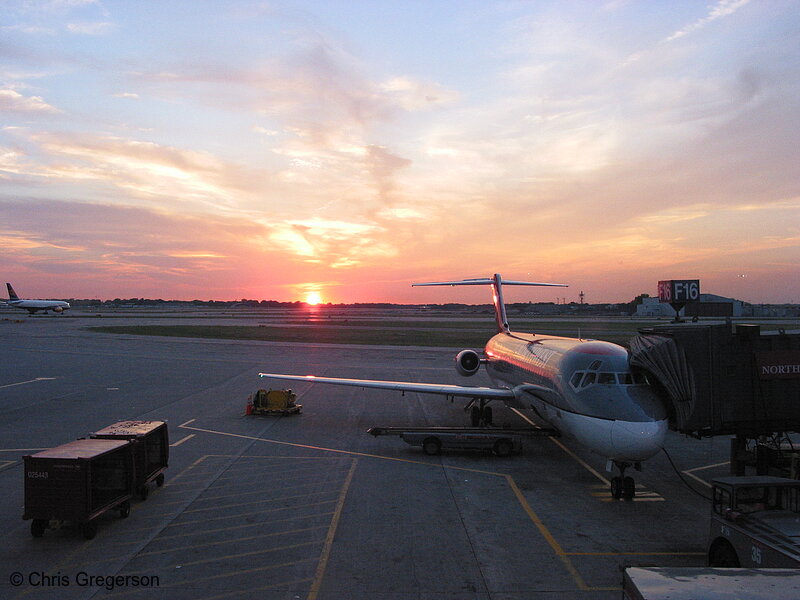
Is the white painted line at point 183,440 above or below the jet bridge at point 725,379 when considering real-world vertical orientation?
below

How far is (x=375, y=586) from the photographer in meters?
9.24

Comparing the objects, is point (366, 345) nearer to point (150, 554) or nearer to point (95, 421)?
point (95, 421)

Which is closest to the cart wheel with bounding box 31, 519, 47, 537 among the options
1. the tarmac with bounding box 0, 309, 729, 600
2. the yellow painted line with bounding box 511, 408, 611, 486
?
the tarmac with bounding box 0, 309, 729, 600

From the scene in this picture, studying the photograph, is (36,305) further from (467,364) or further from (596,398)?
(596,398)

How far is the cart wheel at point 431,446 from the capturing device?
1830cm

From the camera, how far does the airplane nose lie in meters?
12.6

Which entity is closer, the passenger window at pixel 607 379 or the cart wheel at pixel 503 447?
the passenger window at pixel 607 379

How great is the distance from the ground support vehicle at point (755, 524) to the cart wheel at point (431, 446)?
9.75 meters

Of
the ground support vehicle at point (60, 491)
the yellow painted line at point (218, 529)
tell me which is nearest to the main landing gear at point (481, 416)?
the yellow painted line at point (218, 529)

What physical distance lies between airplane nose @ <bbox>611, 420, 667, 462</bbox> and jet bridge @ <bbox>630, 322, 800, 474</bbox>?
686 millimetres

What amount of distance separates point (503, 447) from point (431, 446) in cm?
237

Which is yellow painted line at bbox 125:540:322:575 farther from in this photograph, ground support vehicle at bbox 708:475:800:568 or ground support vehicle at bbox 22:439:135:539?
ground support vehicle at bbox 708:475:800:568

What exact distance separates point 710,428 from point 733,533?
508 centimetres

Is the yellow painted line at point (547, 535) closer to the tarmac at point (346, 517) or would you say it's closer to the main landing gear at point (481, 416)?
the tarmac at point (346, 517)
